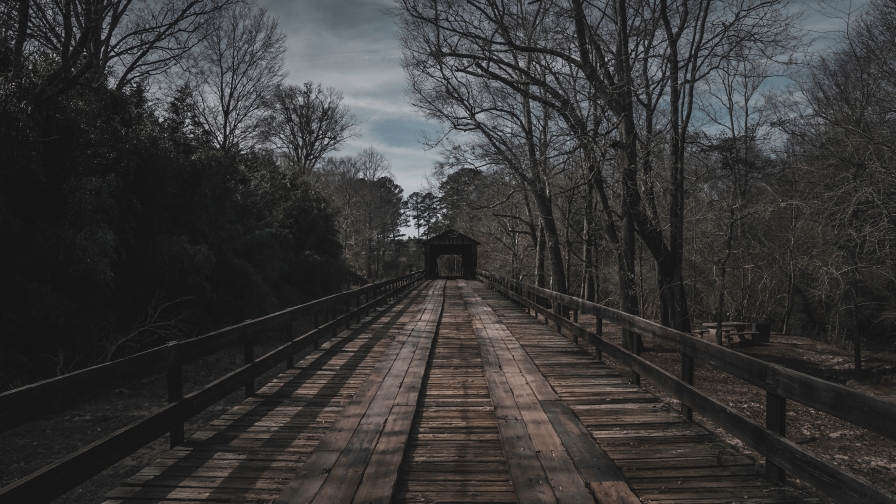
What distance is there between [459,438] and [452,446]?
18 centimetres

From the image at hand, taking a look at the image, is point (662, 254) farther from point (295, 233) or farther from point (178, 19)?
point (295, 233)

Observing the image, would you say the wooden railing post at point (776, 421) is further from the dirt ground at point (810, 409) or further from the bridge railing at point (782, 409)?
the dirt ground at point (810, 409)

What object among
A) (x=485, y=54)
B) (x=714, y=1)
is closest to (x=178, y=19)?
(x=485, y=54)

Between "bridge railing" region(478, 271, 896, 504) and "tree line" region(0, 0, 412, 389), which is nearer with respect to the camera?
"bridge railing" region(478, 271, 896, 504)

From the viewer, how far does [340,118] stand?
3547 centimetres

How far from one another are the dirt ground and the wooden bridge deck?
1.02 m

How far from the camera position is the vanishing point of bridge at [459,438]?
2.94m

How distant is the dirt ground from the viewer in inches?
315

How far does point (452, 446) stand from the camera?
395 cm

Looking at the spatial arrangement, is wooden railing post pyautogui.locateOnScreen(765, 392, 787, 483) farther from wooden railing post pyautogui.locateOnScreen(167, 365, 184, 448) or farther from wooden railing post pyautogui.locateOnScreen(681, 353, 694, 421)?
wooden railing post pyautogui.locateOnScreen(167, 365, 184, 448)

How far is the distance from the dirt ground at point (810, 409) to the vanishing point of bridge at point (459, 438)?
935 mm

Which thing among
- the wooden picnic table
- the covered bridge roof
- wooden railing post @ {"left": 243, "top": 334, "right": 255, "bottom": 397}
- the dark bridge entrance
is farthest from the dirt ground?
the dark bridge entrance

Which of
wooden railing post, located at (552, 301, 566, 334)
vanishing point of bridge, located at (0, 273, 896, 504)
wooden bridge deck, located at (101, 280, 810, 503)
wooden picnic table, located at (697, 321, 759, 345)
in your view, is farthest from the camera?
wooden picnic table, located at (697, 321, 759, 345)

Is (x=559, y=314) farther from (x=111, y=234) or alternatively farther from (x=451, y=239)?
(x=451, y=239)
